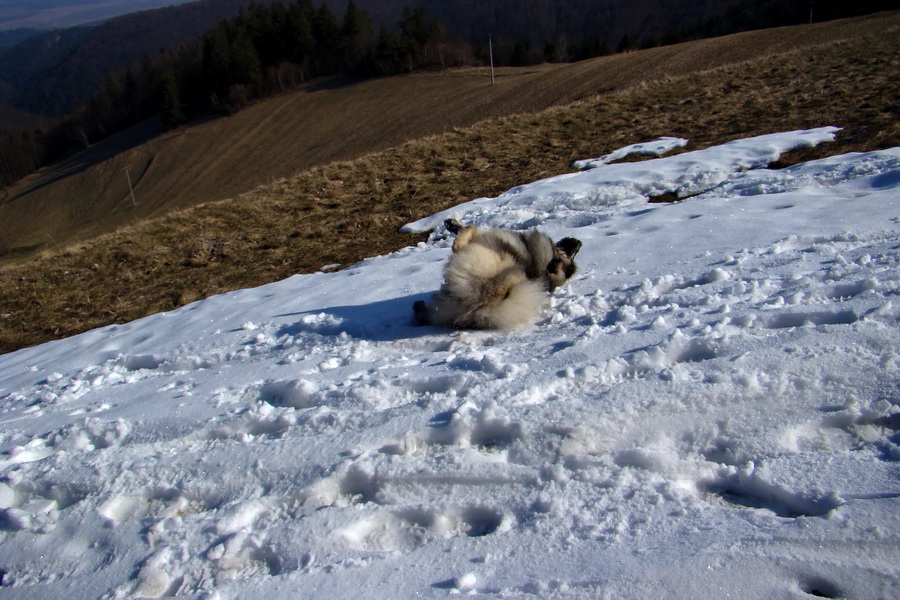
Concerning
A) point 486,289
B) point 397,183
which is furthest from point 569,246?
point 397,183

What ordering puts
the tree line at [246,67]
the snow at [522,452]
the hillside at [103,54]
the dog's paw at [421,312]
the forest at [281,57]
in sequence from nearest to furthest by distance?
the snow at [522,452] → the dog's paw at [421,312] → the forest at [281,57] → the tree line at [246,67] → the hillside at [103,54]

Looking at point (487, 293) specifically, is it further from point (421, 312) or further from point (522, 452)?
point (522, 452)

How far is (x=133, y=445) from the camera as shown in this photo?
11.5ft

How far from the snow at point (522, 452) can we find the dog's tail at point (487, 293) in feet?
0.50

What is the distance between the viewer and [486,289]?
427 centimetres

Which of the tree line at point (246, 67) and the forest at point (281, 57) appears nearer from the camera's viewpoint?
the forest at point (281, 57)

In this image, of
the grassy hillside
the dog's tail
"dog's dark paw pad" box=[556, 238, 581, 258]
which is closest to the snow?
the dog's tail

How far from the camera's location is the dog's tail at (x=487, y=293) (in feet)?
13.9

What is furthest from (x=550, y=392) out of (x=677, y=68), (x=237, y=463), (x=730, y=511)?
(x=677, y=68)

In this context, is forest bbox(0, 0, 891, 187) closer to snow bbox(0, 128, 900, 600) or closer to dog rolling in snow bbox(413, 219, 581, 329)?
dog rolling in snow bbox(413, 219, 581, 329)

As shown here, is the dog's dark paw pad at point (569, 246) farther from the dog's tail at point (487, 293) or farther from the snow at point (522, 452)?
the dog's tail at point (487, 293)

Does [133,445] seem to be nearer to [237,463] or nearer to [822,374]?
[237,463]

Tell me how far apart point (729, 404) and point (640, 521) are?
2.92ft

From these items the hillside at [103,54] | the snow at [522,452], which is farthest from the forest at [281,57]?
the hillside at [103,54]
